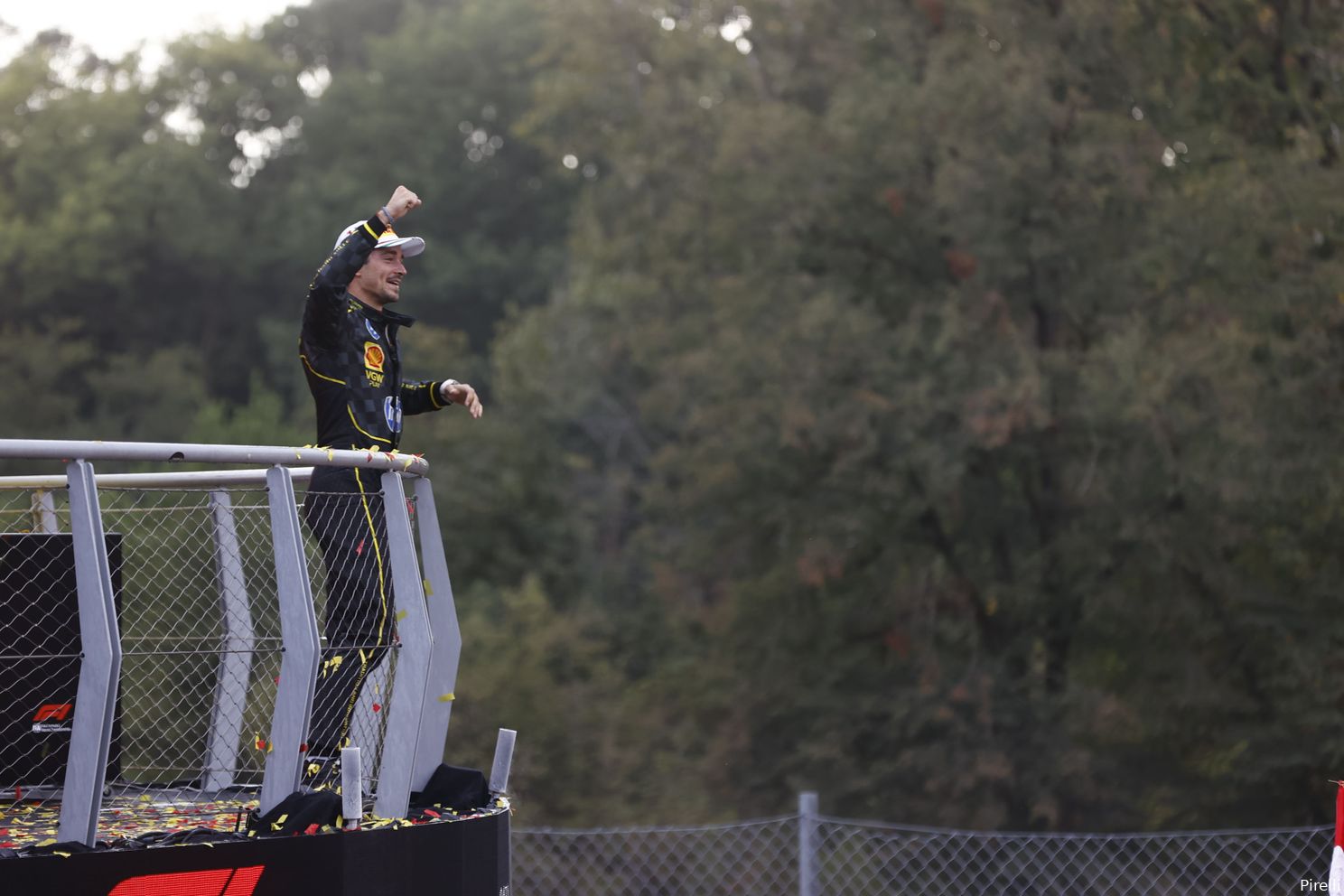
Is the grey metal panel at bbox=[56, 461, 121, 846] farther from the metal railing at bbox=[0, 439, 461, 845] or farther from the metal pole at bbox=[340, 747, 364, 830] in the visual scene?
the metal pole at bbox=[340, 747, 364, 830]

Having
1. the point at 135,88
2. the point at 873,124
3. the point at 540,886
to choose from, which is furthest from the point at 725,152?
the point at 135,88

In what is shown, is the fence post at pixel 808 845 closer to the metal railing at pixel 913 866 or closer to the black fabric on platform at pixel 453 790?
the metal railing at pixel 913 866

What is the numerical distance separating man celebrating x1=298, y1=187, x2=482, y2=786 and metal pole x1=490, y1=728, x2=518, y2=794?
0.56m

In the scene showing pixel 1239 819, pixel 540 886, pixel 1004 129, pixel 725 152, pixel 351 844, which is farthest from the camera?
pixel 725 152

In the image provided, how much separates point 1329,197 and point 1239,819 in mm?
6270

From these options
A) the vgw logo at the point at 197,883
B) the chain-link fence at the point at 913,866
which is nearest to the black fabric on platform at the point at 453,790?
the vgw logo at the point at 197,883

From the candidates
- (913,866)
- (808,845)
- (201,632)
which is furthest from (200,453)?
(913,866)

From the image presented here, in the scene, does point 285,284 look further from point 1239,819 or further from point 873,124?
point 1239,819

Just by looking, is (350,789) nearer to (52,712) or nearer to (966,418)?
(52,712)

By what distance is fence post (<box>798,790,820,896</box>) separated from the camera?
7422 millimetres

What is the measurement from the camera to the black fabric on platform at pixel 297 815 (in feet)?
13.6

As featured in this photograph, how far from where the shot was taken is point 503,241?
4459 cm

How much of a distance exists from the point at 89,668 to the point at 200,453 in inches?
22.8

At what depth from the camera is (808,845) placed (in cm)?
747
